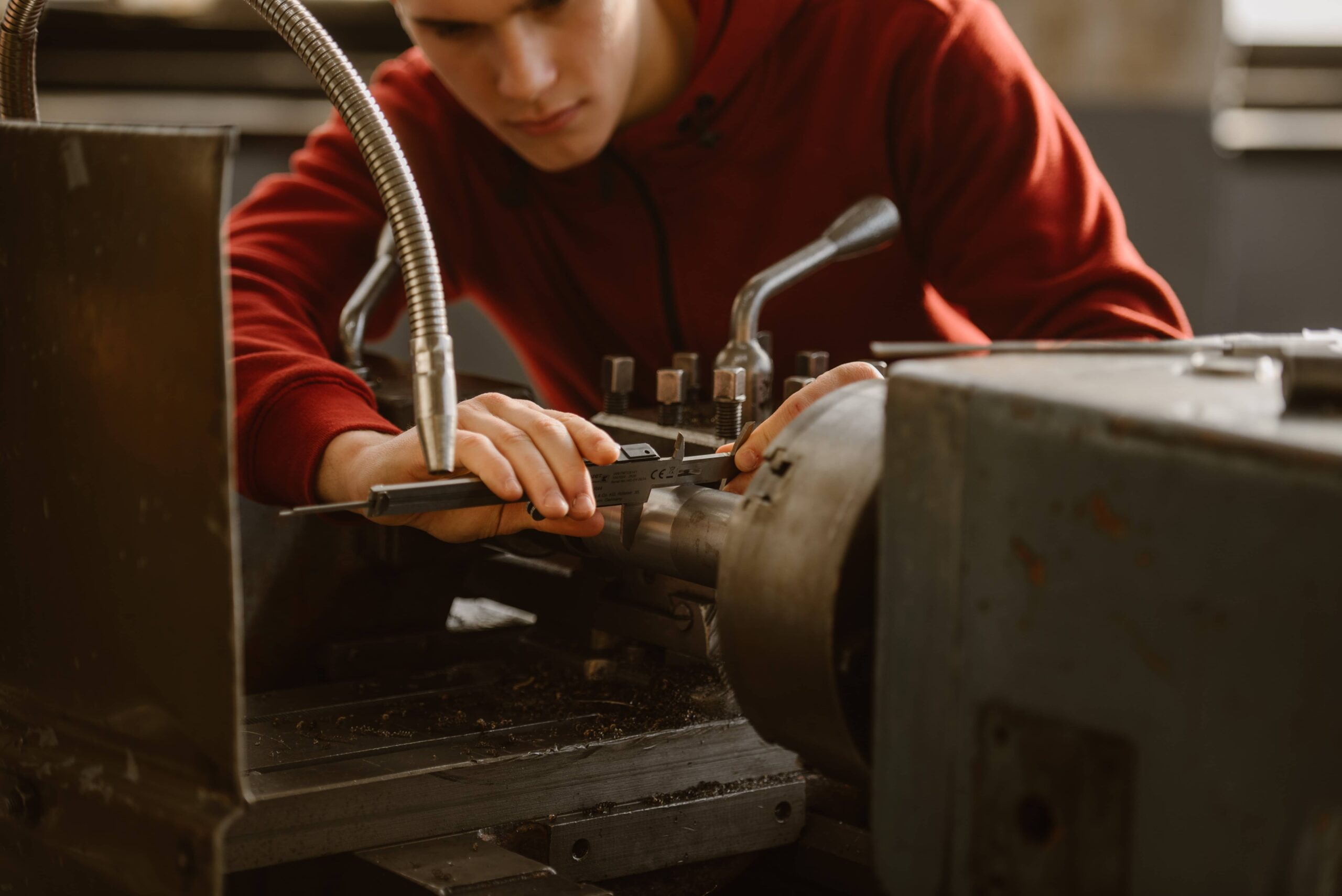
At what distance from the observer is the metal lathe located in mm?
441

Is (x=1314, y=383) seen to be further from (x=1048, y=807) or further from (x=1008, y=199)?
(x=1008, y=199)

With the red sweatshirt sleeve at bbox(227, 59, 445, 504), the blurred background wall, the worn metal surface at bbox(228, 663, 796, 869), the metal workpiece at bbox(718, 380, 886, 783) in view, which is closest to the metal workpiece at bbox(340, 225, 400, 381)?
the red sweatshirt sleeve at bbox(227, 59, 445, 504)

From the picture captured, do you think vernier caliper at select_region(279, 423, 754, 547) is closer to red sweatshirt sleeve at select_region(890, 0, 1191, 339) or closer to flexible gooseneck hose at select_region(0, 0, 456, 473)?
flexible gooseneck hose at select_region(0, 0, 456, 473)

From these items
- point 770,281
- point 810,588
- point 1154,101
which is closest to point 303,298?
point 770,281

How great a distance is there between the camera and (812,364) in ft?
3.44

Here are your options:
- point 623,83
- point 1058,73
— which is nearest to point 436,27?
point 623,83

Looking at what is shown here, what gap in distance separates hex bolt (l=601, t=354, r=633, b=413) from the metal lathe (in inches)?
3.1

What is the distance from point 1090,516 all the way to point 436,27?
0.80 meters

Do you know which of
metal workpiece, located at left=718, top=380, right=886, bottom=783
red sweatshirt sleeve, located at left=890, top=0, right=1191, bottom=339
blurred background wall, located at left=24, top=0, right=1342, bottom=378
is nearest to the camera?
metal workpiece, located at left=718, top=380, right=886, bottom=783

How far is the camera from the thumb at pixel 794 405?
79 centimetres

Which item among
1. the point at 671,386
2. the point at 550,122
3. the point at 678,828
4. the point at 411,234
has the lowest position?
the point at 678,828

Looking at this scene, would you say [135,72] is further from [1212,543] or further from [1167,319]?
[1212,543]

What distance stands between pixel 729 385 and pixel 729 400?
11 mm

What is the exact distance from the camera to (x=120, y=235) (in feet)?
2.02
